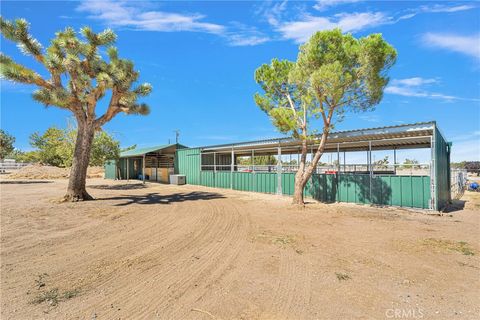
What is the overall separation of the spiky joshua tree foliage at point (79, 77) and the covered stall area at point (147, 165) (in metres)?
13.0

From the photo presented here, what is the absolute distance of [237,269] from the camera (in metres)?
4.68

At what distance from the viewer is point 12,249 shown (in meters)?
5.73

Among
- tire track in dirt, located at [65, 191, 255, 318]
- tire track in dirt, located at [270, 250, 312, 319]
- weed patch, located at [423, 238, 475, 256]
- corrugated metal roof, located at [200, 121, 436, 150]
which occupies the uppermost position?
corrugated metal roof, located at [200, 121, 436, 150]

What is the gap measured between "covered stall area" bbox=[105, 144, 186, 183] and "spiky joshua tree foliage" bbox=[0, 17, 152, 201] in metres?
13.0

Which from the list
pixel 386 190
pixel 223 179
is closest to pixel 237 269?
pixel 386 190

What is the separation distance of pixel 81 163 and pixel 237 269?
40.0 feet

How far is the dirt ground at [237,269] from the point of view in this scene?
3.40 m

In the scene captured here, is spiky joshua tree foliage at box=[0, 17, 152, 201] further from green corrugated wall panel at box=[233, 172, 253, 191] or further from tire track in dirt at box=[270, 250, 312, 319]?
tire track in dirt at box=[270, 250, 312, 319]

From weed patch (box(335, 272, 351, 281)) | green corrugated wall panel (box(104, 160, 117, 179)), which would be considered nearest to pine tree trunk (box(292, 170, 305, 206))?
weed patch (box(335, 272, 351, 281))

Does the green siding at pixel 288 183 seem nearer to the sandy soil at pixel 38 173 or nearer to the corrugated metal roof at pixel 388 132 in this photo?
the corrugated metal roof at pixel 388 132

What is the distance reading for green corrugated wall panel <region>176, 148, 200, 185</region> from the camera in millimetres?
23719

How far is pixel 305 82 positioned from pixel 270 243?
8605 millimetres

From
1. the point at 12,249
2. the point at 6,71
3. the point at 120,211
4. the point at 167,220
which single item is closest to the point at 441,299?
the point at 167,220

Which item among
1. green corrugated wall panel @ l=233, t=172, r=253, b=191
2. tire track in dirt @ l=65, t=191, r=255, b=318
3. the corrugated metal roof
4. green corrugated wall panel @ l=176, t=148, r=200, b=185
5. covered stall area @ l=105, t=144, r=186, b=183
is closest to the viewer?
tire track in dirt @ l=65, t=191, r=255, b=318
